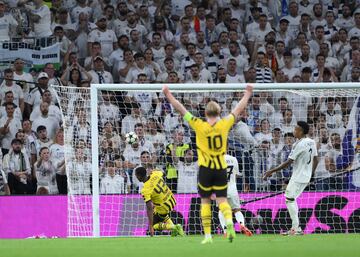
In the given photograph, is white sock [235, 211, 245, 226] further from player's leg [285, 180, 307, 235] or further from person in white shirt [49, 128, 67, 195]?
person in white shirt [49, 128, 67, 195]

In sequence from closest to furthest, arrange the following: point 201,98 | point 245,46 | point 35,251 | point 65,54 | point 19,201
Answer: point 35,251, point 19,201, point 201,98, point 65,54, point 245,46

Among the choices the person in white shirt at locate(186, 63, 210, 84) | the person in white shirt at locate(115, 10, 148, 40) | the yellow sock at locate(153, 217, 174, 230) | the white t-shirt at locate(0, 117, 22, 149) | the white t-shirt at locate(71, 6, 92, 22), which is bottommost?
the yellow sock at locate(153, 217, 174, 230)

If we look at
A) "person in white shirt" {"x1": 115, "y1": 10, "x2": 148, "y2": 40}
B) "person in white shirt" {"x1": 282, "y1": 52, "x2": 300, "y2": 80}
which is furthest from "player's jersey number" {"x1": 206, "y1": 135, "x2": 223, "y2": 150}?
"person in white shirt" {"x1": 115, "y1": 10, "x2": 148, "y2": 40}

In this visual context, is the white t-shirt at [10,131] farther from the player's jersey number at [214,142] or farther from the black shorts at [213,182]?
the player's jersey number at [214,142]

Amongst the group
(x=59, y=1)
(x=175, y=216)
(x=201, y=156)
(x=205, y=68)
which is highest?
(x=59, y=1)

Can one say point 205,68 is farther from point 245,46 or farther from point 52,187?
point 52,187

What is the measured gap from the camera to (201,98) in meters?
21.7

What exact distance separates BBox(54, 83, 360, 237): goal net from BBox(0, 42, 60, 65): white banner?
2.39 meters

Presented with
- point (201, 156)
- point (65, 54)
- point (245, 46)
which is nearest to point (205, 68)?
point (245, 46)

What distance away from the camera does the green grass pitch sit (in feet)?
40.5

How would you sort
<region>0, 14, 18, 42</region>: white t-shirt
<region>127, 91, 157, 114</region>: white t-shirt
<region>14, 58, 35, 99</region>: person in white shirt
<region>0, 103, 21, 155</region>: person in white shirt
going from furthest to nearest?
<region>0, 14, 18, 42</region>: white t-shirt, <region>14, 58, 35, 99</region>: person in white shirt, <region>0, 103, 21, 155</region>: person in white shirt, <region>127, 91, 157, 114</region>: white t-shirt

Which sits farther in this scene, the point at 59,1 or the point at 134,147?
the point at 59,1

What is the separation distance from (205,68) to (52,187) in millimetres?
5484

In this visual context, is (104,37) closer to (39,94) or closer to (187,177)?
(39,94)
